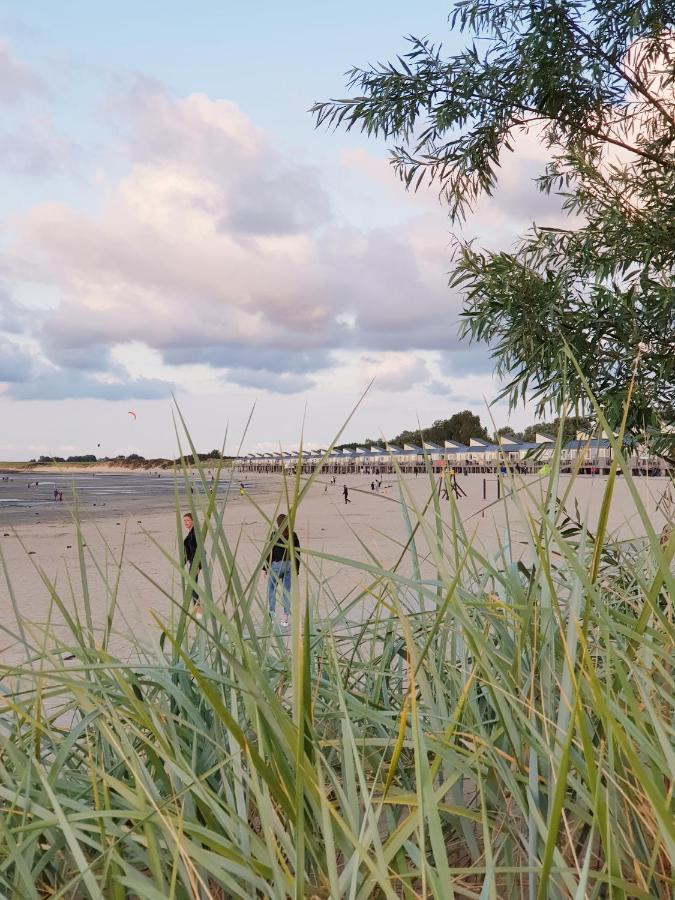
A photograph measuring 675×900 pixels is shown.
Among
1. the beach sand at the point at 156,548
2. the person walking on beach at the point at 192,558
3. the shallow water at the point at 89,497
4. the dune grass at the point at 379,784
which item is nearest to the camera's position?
the dune grass at the point at 379,784

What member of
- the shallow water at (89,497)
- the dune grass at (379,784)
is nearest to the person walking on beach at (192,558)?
the dune grass at (379,784)

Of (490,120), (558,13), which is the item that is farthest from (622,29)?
(490,120)

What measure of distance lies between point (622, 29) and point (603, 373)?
357cm

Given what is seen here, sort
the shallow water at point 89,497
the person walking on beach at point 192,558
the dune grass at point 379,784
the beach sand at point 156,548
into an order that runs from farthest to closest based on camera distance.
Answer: the shallow water at point 89,497 → the beach sand at point 156,548 → the person walking on beach at point 192,558 → the dune grass at point 379,784

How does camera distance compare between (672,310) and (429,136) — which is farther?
(429,136)

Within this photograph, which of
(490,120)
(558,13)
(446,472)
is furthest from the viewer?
(490,120)

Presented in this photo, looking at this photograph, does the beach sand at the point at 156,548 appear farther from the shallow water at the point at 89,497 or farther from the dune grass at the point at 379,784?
the shallow water at the point at 89,497

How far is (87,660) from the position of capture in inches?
64.3

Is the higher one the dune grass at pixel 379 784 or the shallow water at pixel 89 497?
the dune grass at pixel 379 784

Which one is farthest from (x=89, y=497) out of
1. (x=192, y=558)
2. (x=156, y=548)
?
(x=192, y=558)

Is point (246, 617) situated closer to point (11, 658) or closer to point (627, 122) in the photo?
point (11, 658)

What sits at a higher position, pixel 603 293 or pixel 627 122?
pixel 627 122

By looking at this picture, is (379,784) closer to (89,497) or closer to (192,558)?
(192,558)

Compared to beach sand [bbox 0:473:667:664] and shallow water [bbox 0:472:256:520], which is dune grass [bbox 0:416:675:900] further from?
shallow water [bbox 0:472:256:520]
